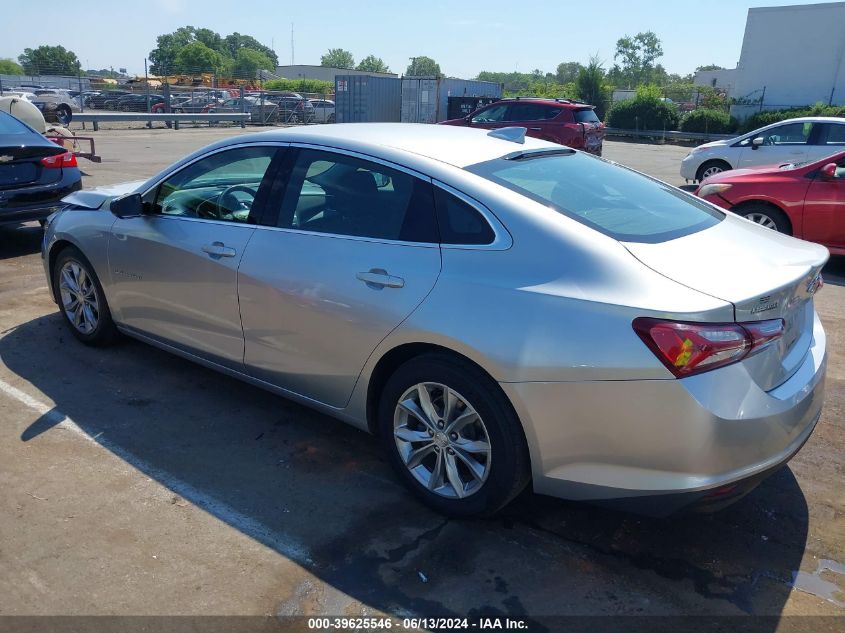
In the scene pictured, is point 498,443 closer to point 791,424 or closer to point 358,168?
point 791,424

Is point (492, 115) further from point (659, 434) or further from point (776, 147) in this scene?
point (659, 434)

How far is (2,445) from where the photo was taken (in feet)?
12.3

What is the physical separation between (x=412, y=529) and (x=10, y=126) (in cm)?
718

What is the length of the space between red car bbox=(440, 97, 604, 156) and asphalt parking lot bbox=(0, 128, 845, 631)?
13.7 metres

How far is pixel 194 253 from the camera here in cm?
398

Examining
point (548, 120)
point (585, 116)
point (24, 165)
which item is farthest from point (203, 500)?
point (585, 116)

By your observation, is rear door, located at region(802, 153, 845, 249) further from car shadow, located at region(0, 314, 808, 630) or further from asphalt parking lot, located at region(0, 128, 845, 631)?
car shadow, located at region(0, 314, 808, 630)

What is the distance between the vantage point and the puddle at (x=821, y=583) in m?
2.73

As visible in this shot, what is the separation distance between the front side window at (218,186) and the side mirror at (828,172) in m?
6.43

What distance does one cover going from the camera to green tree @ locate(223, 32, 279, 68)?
152375mm

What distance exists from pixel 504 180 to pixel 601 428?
1219 mm

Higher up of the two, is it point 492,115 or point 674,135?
point 492,115

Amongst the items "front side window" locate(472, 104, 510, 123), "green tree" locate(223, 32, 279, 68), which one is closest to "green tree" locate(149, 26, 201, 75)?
"green tree" locate(223, 32, 279, 68)

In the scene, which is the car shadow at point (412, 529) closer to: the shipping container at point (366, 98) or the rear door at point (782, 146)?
the rear door at point (782, 146)
